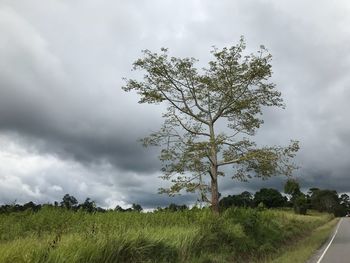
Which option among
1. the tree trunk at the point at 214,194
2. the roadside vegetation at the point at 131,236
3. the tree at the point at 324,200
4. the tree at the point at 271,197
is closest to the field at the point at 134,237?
the roadside vegetation at the point at 131,236

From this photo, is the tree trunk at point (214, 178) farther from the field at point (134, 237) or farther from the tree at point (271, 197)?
the tree at point (271, 197)

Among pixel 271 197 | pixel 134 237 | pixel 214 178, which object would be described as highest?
pixel 271 197

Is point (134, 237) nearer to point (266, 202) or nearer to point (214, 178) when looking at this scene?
point (214, 178)

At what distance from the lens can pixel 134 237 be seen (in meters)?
12.3

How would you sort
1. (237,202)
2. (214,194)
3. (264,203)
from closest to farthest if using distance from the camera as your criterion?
(214,194) → (237,202) → (264,203)

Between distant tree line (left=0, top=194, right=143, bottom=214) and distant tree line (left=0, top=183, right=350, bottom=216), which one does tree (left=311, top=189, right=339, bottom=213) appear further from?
distant tree line (left=0, top=194, right=143, bottom=214)

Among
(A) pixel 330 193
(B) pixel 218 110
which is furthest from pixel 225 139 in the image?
(A) pixel 330 193

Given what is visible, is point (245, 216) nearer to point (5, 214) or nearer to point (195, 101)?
point (195, 101)

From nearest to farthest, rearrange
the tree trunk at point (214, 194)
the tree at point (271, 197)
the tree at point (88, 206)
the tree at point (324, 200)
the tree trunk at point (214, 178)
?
the tree at point (88, 206) → the tree trunk at point (214, 194) → the tree trunk at point (214, 178) → the tree at point (271, 197) → the tree at point (324, 200)

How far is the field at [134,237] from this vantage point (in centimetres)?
983

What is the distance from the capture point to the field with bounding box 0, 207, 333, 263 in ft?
32.2

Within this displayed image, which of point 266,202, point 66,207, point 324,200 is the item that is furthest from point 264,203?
point 324,200

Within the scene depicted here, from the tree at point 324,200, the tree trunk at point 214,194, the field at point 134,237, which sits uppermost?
the tree at point 324,200

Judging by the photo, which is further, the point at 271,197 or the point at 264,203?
the point at 271,197
